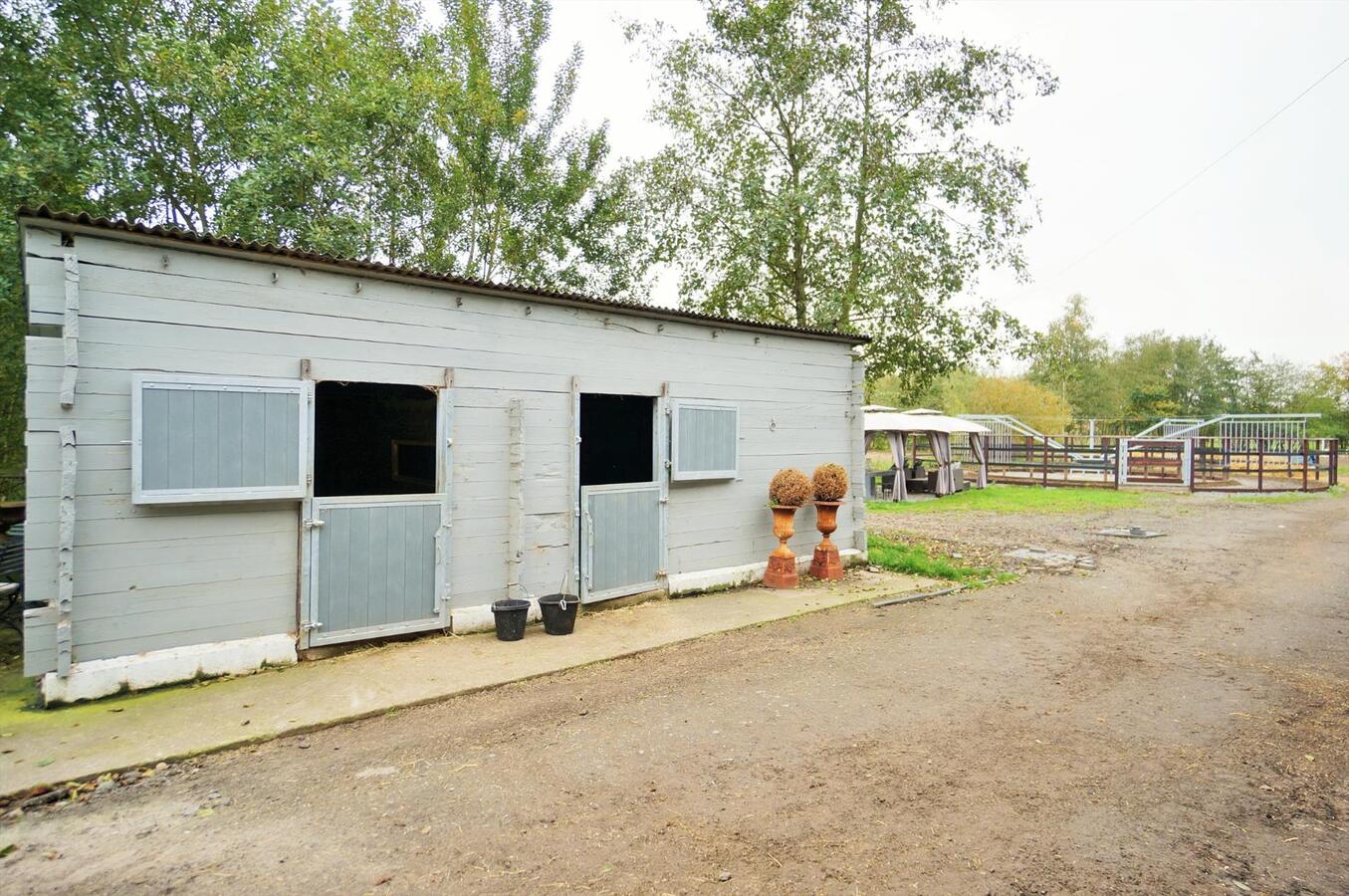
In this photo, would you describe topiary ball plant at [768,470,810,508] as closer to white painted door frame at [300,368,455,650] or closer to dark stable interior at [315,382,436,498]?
white painted door frame at [300,368,455,650]

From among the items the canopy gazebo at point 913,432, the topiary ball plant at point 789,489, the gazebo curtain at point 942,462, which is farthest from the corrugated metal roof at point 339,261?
the gazebo curtain at point 942,462

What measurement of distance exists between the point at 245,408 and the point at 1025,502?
1680 centimetres

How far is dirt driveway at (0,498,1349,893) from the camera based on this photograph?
8.11 feet

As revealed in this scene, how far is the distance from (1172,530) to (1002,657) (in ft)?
31.0

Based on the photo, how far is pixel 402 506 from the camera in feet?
16.9

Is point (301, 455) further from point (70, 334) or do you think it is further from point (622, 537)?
point (622, 537)

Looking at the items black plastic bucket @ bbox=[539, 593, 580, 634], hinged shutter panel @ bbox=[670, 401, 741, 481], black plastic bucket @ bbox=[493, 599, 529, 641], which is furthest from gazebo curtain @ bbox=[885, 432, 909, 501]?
black plastic bucket @ bbox=[493, 599, 529, 641]

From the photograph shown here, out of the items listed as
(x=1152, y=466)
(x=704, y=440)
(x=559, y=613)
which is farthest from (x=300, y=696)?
(x=1152, y=466)

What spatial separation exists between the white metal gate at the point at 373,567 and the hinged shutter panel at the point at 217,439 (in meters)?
0.41

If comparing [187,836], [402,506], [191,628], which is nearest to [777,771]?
[187,836]

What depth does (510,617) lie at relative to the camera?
537 cm

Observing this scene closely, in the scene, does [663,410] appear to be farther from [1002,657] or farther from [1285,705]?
[1285,705]

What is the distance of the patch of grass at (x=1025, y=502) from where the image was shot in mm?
15555

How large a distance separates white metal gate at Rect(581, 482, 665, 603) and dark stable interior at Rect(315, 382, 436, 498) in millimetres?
3103
